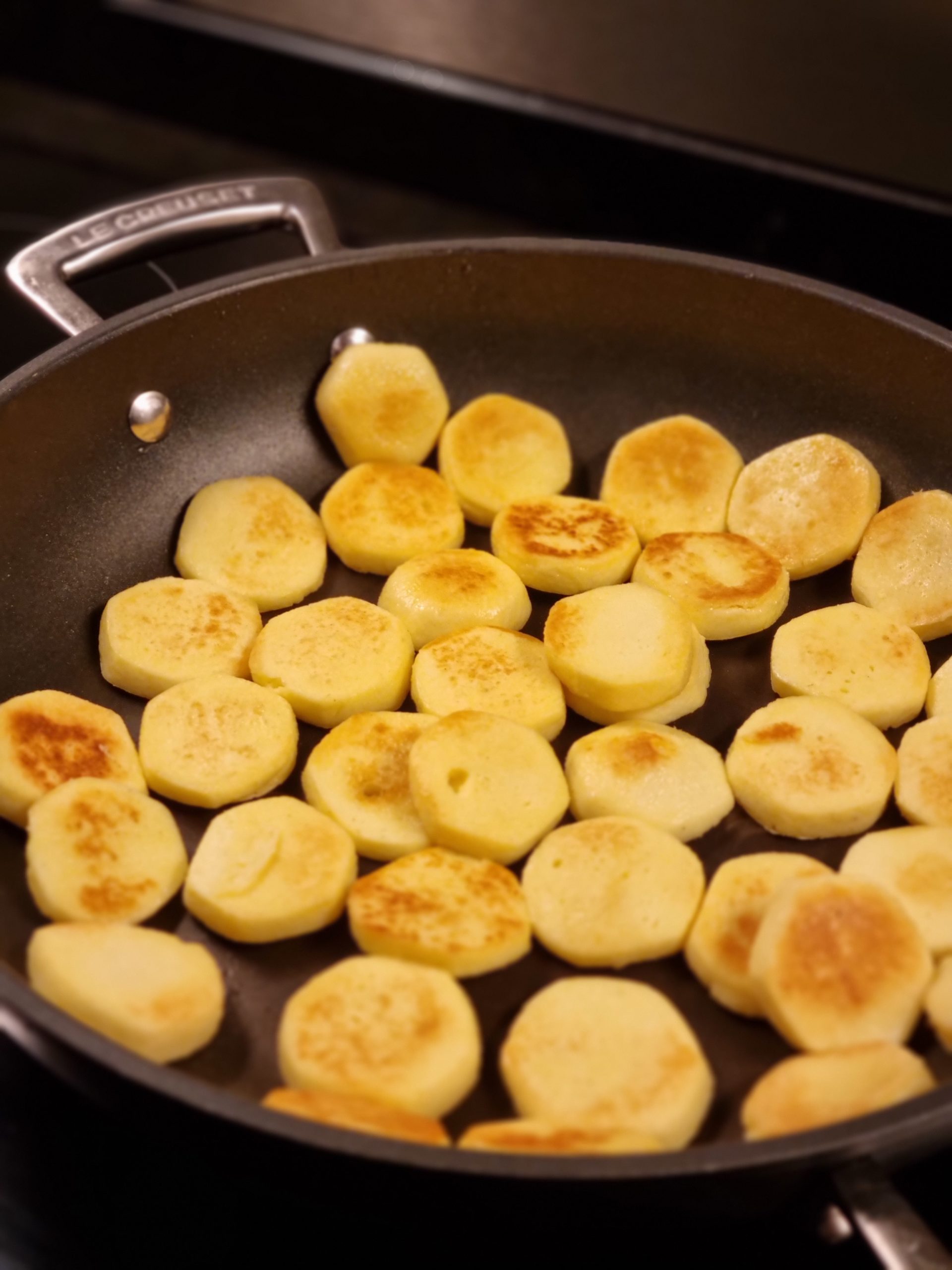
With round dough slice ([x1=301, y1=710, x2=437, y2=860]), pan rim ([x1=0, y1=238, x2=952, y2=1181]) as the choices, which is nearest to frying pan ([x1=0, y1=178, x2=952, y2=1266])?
round dough slice ([x1=301, y1=710, x2=437, y2=860])

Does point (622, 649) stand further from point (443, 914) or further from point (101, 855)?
point (101, 855)

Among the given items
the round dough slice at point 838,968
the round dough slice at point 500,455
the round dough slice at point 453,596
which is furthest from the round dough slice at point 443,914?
the round dough slice at point 500,455

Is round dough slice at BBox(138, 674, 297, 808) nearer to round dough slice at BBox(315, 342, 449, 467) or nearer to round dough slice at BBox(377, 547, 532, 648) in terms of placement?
round dough slice at BBox(377, 547, 532, 648)

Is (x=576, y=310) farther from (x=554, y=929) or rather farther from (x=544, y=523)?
(x=554, y=929)

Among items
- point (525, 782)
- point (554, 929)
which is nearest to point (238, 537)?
point (525, 782)

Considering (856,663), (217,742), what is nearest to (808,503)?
(856,663)

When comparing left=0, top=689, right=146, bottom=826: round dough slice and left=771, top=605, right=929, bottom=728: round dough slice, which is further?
left=771, top=605, right=929, bottom=728: round dough slice
